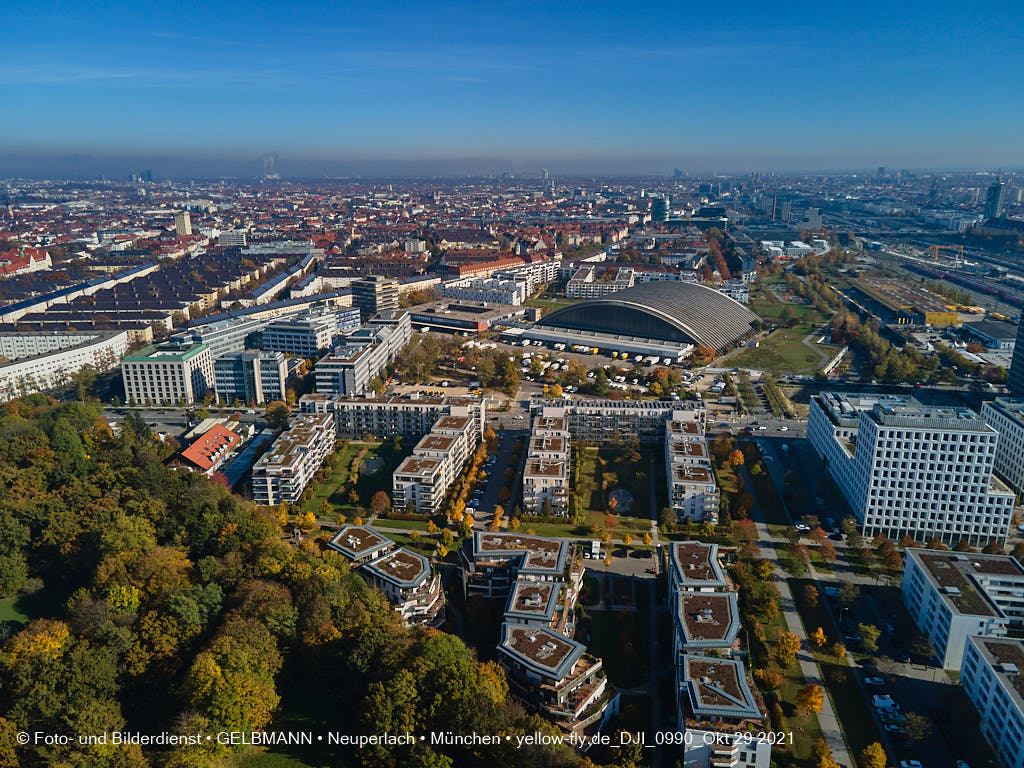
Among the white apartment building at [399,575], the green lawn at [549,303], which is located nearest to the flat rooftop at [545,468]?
the white apartment building at [399,575]

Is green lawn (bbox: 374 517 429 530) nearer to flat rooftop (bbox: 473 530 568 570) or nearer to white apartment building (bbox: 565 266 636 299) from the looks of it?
flat rooftop (bbox: 473 530 568 570)

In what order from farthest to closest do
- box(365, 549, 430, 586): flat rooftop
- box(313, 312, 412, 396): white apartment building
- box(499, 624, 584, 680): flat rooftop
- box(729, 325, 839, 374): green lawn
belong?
box(729, 325, 839, 374): green lawn < box(313, 312, 412, 396): white apartment building < box(365, 549, 430, 586): flat rooftop < box(499, 624, 584, 680): flat rooftop

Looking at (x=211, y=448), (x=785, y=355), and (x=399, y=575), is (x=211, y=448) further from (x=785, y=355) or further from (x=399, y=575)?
(x=785, y=355)

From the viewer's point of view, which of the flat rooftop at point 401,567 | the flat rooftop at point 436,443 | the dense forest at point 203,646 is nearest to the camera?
the dense forest at point 203,646

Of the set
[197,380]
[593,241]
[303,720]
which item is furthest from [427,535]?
[593,241]

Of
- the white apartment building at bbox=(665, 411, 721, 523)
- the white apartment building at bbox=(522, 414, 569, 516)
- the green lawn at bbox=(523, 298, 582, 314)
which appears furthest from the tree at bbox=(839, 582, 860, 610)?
the green lawn at bbox=(523, 298, 582, 314)

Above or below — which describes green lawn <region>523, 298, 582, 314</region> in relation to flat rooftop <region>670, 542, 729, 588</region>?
below

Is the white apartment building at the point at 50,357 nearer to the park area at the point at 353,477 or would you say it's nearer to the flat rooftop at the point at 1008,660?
the park area at the point at 353,477

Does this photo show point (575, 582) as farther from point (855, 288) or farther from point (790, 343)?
point (855, 288)
